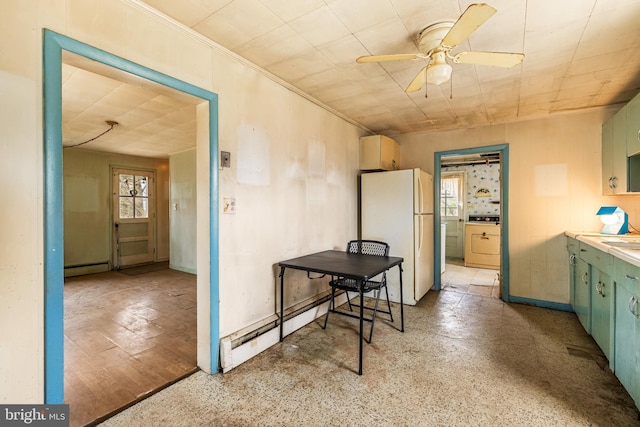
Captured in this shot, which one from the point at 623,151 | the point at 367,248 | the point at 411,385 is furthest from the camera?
the point at 367,248

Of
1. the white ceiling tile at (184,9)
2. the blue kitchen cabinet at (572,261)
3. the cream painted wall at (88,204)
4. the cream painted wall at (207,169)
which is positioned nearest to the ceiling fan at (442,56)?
the white ceiling tile at (184,9)

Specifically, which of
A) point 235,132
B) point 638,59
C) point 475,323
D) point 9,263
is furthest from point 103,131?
point 638,59

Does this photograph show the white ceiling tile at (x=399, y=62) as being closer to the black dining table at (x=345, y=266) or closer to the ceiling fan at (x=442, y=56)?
the ceiling fan at (x=442, y=56)

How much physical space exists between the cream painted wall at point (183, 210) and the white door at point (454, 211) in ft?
18.9

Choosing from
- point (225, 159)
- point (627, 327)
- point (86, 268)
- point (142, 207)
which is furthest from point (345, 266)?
point (142, 207)

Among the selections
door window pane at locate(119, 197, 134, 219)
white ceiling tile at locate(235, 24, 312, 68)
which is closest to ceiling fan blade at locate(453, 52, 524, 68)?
white ceiling tile at locate(235, 24, 312, 68)

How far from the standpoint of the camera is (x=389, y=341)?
2.74m

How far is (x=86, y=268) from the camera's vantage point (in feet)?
18.4

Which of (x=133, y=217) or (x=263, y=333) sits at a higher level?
(x=133, y=217)

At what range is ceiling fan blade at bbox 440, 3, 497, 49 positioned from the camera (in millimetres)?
1336

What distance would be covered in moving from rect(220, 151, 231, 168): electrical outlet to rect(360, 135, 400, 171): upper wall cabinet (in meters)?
2.38

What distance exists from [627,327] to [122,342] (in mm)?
3954

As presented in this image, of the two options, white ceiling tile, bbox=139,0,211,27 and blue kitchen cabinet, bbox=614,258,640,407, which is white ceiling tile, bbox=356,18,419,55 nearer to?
white ceiling tile, bbox=139,0,211,27

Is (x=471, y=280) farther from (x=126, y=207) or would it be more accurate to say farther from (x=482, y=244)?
(x=126, y=207)
